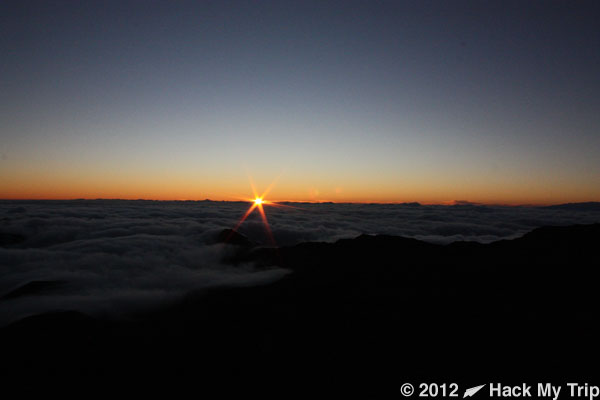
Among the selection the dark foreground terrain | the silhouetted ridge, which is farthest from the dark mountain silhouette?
the silhouetted ridge

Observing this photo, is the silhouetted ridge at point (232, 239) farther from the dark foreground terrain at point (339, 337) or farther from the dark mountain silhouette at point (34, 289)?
the dark mountain silhouette at point (34, 289)

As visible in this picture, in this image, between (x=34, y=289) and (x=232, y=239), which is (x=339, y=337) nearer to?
(x=34, y=289)

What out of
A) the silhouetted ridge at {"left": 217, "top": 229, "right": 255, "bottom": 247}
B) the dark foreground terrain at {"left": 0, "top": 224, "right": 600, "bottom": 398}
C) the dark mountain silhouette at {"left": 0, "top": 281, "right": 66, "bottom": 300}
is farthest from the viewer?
the silhouetted ridge at {"left": 217, "top": 229, "right": 255, "bottom": 247}

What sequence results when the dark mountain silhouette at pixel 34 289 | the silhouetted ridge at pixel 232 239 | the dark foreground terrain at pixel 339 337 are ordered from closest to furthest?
1. the dark foreground terrain at pixel 339 337
2. the dark mountain silhouette at pixel 34 289
3. the silhouetted ridge at pixel 232 239

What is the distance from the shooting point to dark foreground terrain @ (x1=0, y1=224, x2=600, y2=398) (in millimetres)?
7352

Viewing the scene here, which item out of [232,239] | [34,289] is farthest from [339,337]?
[232,239]

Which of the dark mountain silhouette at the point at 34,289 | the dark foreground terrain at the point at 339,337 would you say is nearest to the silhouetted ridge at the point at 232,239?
the dark foreground terrain at the point at 339,337

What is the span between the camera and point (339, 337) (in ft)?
31.7

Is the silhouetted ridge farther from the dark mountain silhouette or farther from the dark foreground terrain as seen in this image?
the dark mountain silhouette

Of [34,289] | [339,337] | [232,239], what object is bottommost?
[34,289]

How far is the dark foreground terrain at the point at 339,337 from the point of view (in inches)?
289

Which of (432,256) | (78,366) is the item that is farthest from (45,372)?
(432,256)

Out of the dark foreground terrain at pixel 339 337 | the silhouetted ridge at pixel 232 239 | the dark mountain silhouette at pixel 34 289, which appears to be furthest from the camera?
the silhouetted ridge at pixel 232 239

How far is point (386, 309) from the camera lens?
40.2 ft
